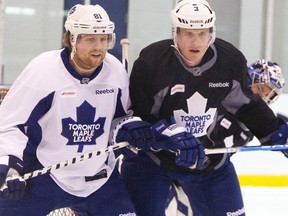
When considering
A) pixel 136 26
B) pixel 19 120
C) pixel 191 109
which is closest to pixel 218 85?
pixel 191 109

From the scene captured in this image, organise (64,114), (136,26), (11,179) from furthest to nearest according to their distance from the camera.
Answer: (136,26) → (64,114) → (11,179)

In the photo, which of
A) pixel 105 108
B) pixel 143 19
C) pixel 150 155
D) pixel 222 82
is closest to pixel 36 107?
pixel 105 108

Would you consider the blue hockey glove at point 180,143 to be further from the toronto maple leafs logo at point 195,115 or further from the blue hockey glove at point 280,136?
the blue hockey glove at point 280,136

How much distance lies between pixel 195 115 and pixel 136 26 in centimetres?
322

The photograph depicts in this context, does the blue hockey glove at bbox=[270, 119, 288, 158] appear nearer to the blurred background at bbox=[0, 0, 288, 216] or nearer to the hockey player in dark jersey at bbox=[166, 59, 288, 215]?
the hockey player in dark jersey at bbox=[166, 59, 288, 215]

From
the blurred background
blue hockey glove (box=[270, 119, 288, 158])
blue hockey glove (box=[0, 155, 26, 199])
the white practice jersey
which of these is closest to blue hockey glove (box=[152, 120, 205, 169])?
the white practice jersey

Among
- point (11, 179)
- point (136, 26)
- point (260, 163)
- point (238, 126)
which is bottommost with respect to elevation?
point (260, 163)

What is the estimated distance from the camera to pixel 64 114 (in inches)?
98.7

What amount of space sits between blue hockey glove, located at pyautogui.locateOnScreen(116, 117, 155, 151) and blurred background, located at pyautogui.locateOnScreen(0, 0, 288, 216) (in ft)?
9.54

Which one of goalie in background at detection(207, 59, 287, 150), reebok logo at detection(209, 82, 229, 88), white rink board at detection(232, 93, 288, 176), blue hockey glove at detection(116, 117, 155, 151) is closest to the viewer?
blue hockey glove at detection(116, 117, 155, 151)

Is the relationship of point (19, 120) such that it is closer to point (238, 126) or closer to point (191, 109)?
point (191, 109)

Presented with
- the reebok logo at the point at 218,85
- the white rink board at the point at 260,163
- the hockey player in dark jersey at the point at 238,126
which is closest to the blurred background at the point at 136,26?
the white rink board at the point at 260,163

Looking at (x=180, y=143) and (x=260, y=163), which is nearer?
(x=180, y=143)

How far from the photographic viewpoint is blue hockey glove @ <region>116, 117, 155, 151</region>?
8.03 feet
